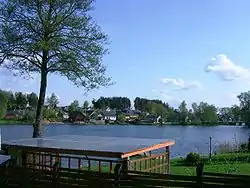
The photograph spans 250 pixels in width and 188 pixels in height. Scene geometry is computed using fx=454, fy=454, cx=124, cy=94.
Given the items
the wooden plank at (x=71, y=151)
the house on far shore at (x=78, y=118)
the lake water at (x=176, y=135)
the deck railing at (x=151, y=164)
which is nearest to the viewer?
the wooden plank at (x=71, y=151)

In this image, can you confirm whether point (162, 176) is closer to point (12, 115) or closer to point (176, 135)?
point (176, 135)

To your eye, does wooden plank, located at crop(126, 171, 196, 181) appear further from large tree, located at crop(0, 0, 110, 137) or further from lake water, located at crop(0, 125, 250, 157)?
lake water, located at crop(0, 125, 250, 157)

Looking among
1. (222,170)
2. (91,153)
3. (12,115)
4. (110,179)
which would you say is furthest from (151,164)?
(12,115)

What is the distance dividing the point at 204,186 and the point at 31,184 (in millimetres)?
5660

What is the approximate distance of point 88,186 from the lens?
13.5 metres

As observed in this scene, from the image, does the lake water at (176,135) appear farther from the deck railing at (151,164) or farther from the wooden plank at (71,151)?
the wooden plank at (71,151)

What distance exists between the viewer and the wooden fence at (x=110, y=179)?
1212cm

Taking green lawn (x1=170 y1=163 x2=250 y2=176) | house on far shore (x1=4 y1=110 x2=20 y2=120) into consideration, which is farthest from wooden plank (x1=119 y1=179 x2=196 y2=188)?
house on far shore (x1=4 y1=110 x2=20 y2=120)

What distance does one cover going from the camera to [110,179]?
13.2 metres

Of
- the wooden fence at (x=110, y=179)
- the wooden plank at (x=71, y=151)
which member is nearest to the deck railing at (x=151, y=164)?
the wooden plank at (x=71, y=151)

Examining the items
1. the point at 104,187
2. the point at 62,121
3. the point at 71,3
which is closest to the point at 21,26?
the point at 71,3

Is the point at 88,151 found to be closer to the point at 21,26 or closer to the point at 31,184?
the point at 31,184

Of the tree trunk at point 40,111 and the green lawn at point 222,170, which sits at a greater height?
the tree trunk at point 40,111

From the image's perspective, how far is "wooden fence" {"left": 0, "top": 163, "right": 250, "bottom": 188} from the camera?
1212 cm
